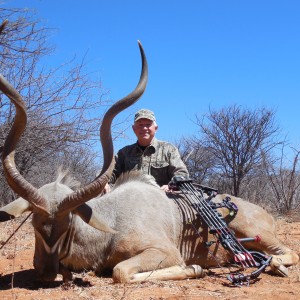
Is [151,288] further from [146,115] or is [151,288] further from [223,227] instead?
[146,115]

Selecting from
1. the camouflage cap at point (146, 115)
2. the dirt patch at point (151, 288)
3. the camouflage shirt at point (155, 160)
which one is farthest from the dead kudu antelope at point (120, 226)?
the camouflage cap at point (146, 115)

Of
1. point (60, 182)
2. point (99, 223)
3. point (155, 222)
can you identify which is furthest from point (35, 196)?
point (155, 222)

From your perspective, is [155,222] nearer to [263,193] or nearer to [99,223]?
A: [99,223]

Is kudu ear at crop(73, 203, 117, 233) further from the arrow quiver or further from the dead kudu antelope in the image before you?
the arrow quiver

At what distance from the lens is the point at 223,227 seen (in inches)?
166

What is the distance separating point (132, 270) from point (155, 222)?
71cm

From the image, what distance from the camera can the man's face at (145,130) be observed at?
508 cm

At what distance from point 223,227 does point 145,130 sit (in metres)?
1.39

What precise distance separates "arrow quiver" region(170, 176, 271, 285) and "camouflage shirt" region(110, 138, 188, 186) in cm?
40

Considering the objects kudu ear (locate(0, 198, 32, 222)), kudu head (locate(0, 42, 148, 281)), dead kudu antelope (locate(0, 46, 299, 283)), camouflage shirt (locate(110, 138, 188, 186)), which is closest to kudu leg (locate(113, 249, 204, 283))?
dead kudu antelope (locate(0, 46, 299, 283))

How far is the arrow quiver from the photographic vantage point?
387 centimetres

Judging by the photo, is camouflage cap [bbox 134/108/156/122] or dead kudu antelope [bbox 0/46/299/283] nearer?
dead kudu antelope [bbox 0/46/299/283]

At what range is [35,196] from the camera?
3.48 m

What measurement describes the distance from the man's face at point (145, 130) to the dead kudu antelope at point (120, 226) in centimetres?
50
